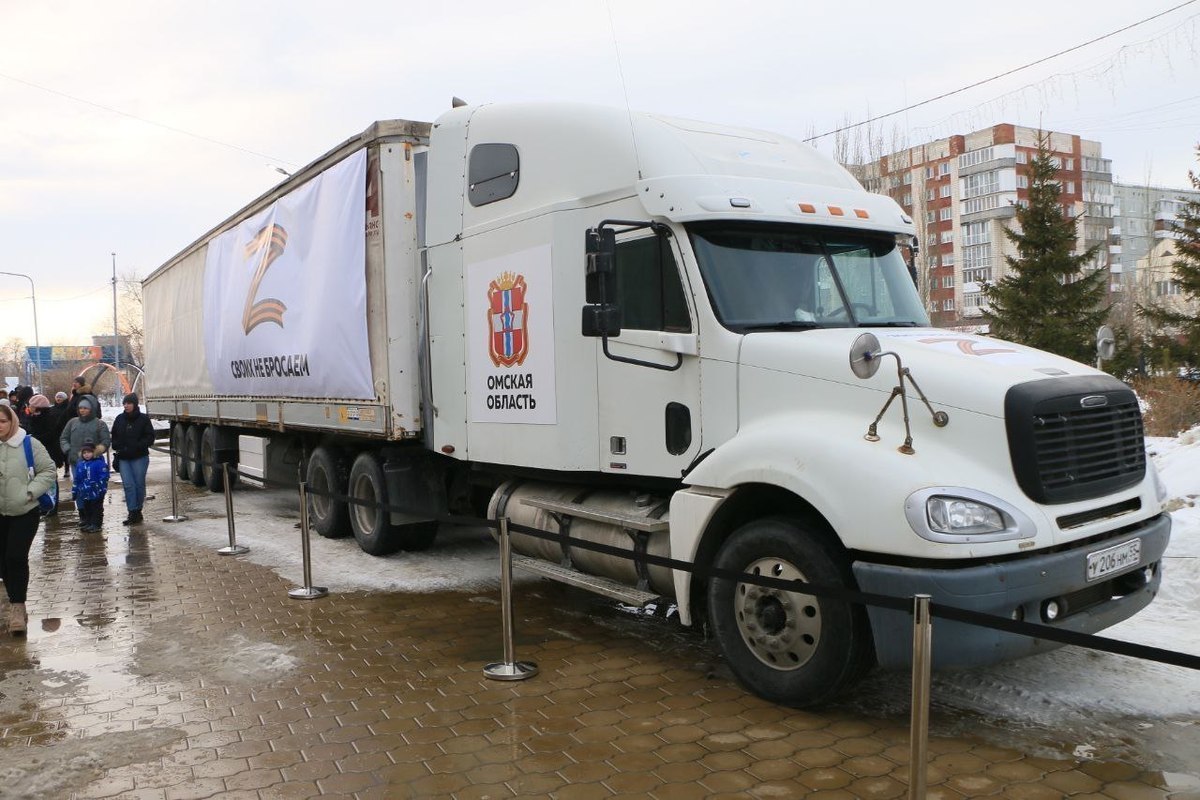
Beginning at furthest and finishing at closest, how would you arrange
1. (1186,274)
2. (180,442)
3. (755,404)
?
(1186,274) → (180,442) → (755,404)

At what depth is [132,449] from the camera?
41.0 ft

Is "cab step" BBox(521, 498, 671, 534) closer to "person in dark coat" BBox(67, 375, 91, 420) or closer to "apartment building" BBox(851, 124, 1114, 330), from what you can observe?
"person in dark coat" BBox(67, 375, 91, 420)

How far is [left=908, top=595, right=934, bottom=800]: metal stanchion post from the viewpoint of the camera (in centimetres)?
356

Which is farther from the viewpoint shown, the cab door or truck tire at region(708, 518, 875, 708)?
the cab door

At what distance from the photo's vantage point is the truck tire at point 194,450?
51.4ft

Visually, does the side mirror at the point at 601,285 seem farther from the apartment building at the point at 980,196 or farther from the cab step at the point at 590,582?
the apartment building at the point at 980,196

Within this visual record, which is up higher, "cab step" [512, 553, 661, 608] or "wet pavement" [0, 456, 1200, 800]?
"cab step" [512, 553, 661, 608]

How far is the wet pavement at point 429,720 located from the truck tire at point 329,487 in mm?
2556

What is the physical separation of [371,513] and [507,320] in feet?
11.0

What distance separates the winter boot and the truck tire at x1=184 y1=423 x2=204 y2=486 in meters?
8.36

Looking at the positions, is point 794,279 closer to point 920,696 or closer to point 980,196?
point 920,696

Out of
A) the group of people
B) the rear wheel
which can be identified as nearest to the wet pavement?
the group of people

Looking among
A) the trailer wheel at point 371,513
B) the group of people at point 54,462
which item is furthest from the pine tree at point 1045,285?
the group of people at point 54,462

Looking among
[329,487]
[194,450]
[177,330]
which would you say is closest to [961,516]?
[329,487]
